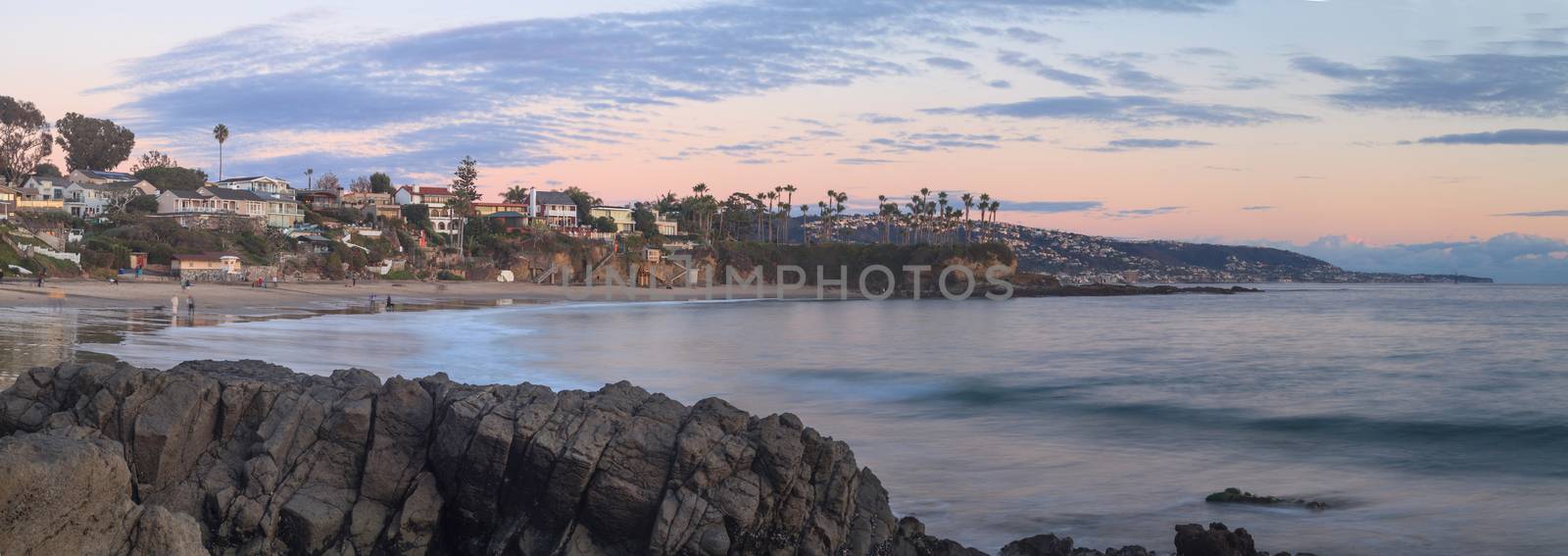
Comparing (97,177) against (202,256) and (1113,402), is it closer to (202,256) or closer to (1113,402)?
(202,256)

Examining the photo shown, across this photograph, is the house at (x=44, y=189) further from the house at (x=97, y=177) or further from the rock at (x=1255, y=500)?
the rock at (x=1255, y=500)

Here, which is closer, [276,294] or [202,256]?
[276,294]

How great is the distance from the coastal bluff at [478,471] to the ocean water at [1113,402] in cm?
286

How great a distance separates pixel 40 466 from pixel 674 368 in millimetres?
25799

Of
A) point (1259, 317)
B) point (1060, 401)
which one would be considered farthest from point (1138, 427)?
point (1259, 317)

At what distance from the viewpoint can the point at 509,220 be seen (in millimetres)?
Result: 114438

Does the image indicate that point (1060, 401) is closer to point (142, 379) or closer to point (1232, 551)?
point (1232, 551)

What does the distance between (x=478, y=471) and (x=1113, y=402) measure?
67.1 ft

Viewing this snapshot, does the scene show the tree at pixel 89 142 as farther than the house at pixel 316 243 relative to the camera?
Yes

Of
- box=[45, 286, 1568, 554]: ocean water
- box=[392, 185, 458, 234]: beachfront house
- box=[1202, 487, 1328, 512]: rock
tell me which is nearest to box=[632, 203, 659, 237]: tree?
box=[392, 185, 458, 234]: beachfront house

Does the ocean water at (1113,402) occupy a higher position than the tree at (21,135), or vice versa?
the tree at (21,135)

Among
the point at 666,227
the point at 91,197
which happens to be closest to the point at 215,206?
the point at 91,197

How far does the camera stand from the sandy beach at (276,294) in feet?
145

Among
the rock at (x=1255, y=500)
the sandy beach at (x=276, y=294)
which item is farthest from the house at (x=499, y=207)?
the rock at (x=1255, y=500)
